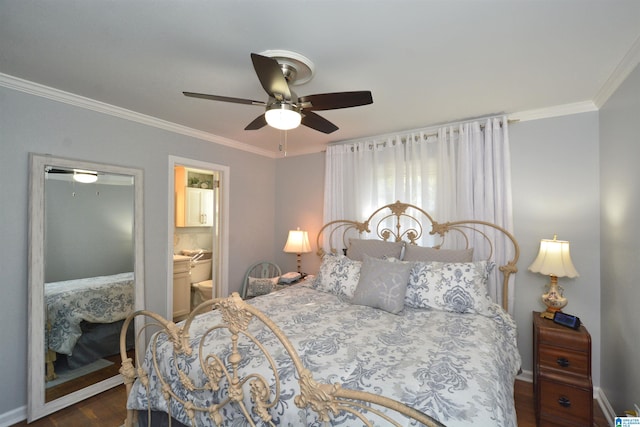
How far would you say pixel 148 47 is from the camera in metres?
1.70

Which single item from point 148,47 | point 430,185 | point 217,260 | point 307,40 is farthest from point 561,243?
point 217,260

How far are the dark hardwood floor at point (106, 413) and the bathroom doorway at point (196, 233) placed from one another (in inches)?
31.8

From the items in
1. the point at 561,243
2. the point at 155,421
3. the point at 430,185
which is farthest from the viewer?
the point at 430,185

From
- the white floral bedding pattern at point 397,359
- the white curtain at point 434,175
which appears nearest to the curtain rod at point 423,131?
the white curtain at point 434,175

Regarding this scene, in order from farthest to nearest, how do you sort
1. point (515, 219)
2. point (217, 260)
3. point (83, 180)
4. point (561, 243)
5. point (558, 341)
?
point (217, 260) → point (515, 219) → point (83, 180) → point (561, 243) → point (558, 341)

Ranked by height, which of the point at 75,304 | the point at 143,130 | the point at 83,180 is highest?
the point at 143,130

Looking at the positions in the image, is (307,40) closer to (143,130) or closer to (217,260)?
(143,130)

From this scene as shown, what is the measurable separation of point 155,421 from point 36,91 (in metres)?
2.49

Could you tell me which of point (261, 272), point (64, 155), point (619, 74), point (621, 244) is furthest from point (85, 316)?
point (619, 74)

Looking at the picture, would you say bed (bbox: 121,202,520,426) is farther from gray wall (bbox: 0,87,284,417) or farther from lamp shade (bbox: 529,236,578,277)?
gray wall (bbox: 0,87,284,417)

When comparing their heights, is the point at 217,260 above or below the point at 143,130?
below

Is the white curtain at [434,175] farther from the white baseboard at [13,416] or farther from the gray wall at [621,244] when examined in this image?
the white baseboard at [13,416]

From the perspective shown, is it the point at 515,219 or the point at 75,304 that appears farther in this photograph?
the point at 515,219

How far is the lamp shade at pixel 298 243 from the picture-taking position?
3680 millimetres
